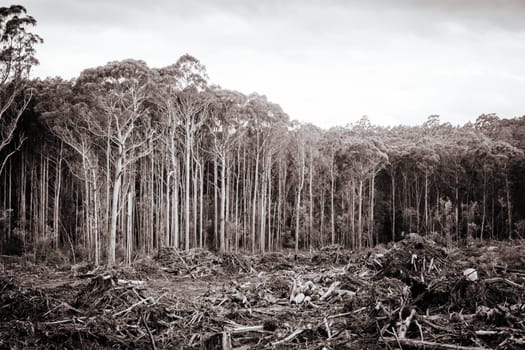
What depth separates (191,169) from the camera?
3297 cm

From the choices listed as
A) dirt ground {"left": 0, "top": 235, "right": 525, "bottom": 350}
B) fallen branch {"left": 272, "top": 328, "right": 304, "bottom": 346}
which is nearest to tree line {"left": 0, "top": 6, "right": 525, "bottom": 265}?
dirt ground {"left": 0, "top": 235, "right": 525, "bottom": 350}

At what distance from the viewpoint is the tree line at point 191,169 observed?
74.5ft

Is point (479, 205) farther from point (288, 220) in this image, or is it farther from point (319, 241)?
point (288, 220)

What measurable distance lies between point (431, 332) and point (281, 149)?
1200 inches

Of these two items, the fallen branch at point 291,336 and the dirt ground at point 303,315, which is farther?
the fallen branch at point 291,336

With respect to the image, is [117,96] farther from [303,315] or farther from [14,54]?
[303,315]

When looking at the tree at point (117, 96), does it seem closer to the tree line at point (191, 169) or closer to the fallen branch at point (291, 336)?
the tree line at point (191, 169)

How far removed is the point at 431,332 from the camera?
5.33 meters

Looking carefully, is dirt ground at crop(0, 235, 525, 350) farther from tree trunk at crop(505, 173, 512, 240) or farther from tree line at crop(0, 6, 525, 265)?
tree trunk at crop(505, 173, 512, 240)

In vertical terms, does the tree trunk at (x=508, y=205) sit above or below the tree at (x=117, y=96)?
below

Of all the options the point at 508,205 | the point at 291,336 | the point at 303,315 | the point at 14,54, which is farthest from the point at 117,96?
the point at 508,205

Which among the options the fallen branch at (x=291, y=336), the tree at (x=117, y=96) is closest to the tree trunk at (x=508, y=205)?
the tree at (x=117, y=96)

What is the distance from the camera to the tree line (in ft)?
74.5

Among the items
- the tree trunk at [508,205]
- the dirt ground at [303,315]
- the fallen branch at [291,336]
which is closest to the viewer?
the dirt ground at [303,315]
